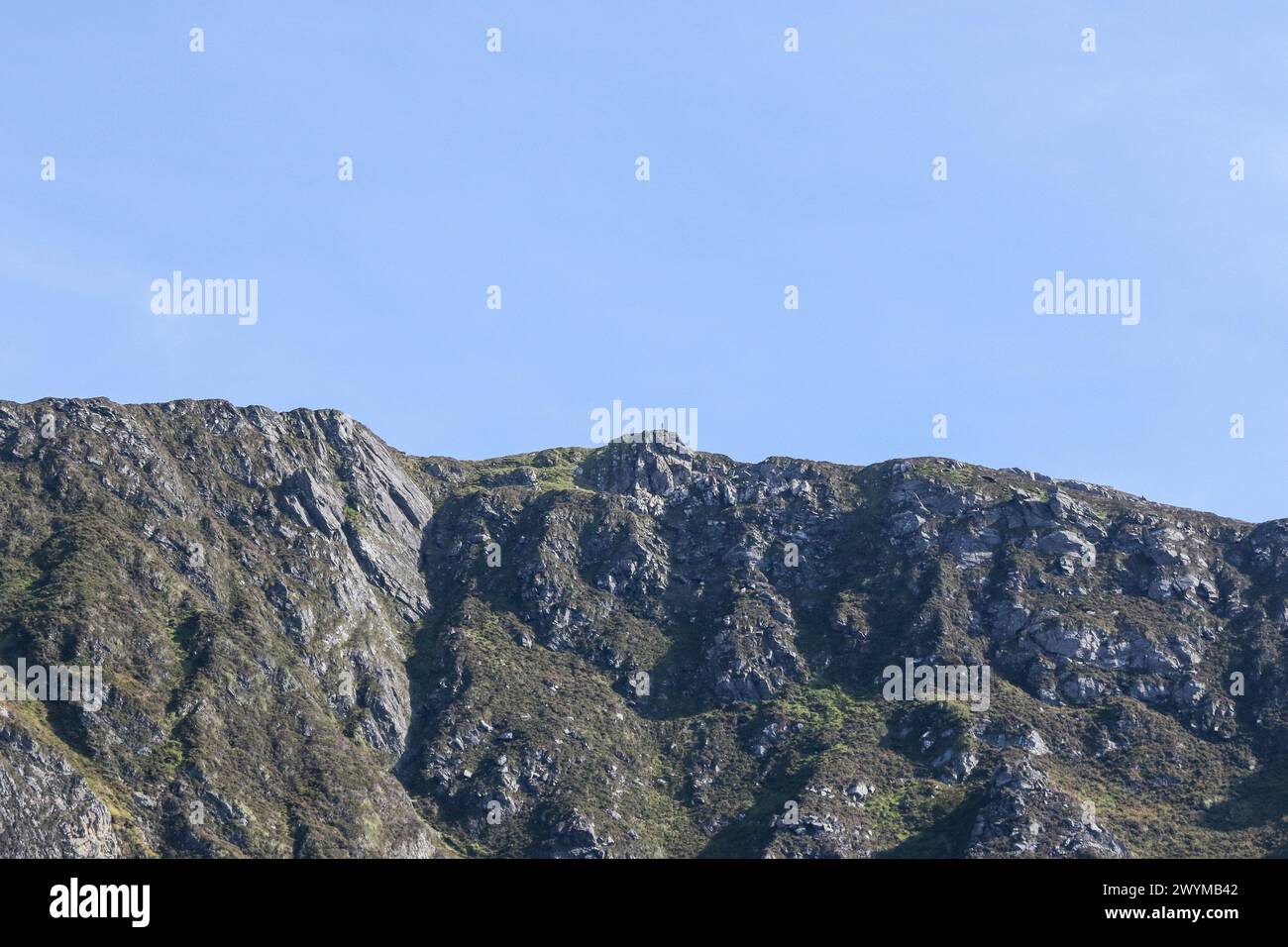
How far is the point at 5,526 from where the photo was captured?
7677 inches

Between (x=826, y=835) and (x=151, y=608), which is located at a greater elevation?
(x=151, y=608)

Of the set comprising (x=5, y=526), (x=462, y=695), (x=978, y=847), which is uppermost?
(x=5, y=526)

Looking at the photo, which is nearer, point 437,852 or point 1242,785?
point 437,852

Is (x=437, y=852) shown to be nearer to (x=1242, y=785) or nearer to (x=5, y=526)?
(x=5, y=526)

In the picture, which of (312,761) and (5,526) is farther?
(5,526)
